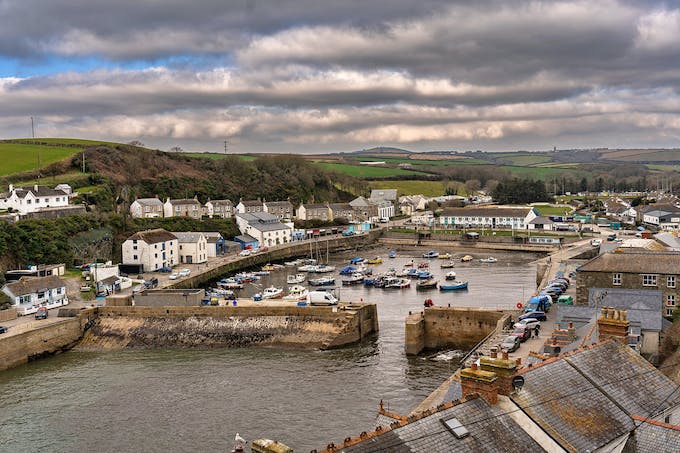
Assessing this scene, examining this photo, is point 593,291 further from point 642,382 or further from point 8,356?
point 8,356

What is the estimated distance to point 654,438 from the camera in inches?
434

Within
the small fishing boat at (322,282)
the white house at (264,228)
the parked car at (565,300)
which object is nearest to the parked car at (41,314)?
the small fishing boat at (322,282)

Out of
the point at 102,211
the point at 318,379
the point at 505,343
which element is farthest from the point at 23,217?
the point at 505,343

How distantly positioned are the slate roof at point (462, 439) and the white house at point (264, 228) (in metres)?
66.9

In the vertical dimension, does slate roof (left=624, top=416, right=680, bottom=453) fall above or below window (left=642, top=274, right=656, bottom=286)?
above

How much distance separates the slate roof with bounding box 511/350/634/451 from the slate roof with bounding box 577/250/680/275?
72.3 feet

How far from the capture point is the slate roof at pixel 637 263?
3148 centimetres

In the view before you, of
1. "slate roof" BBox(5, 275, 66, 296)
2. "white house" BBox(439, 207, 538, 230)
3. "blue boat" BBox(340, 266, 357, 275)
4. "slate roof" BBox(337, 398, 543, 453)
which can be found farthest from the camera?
"white house" BBox(439, 207, 538, 230)

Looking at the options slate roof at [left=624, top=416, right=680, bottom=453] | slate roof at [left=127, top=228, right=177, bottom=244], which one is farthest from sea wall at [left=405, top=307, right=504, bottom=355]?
slate roof at [left=127, top=228, right=177, bottom=244]

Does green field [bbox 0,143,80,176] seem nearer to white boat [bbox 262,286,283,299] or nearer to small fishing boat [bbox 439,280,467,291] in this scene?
white boat [bbox 262,286,283,299]

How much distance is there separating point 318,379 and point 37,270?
92.0ft

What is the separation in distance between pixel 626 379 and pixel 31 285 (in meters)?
36.8

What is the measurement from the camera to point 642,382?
1288cm

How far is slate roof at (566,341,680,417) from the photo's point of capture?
12008 mm
